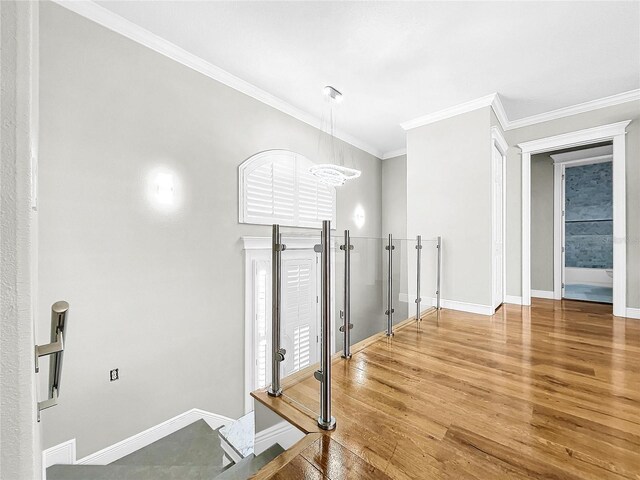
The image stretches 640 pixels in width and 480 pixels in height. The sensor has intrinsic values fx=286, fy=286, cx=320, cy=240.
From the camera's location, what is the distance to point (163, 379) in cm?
266

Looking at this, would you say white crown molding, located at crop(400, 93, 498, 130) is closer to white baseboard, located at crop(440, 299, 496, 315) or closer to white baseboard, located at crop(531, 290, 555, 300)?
white baseboard, located at crop(440, 299, 496, 315)

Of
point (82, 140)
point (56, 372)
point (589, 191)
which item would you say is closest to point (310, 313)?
point (56, 372)

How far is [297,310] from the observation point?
1933mm

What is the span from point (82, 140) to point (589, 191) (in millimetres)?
9383

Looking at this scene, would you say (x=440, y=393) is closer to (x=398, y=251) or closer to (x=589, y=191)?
(x=398, y=251)

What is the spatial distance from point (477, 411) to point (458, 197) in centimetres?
289

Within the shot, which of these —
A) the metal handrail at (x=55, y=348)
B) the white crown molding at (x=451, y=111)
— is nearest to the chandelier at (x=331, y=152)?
the white crown molding at (x=451, y=111)

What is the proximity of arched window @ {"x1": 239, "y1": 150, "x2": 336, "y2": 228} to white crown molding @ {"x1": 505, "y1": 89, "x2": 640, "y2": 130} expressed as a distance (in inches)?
118

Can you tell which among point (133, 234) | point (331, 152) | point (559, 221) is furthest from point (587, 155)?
point (133, 234)

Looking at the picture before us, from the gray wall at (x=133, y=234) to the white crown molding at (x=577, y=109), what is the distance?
4.01 metres

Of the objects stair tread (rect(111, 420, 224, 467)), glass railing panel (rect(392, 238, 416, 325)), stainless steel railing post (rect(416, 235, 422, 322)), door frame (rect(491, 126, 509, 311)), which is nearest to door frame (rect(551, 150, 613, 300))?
door frame (rect(491, 126, 509, 311))

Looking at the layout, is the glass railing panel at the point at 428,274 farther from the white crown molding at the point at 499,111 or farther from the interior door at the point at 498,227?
the white crown molding at the point at 499,111

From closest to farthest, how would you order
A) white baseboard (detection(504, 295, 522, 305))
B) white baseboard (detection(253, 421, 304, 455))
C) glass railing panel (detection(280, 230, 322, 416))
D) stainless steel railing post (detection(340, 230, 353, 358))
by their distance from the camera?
1. white baseboard (detection(253, 421, 304, 455))
2. glass railing panel (detection(280, 230, 322, 416))
3. stainless steel railing post (detection(340, 230, 353, 358))
4. white baseboard (detection(504, 295, 522, 305))

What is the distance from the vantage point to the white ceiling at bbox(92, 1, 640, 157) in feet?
7.57
